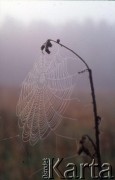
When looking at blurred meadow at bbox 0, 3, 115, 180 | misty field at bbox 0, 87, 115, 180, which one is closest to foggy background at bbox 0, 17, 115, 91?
blurred meadow at bbox 0, 3, 115, 180

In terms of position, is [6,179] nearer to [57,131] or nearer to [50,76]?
[57,131]

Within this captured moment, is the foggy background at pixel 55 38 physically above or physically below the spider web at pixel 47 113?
above

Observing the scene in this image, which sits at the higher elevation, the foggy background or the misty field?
the foggy background

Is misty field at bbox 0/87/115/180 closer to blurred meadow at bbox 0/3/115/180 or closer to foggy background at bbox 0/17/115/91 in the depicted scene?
blurred meadow at bbox 0/3/115/180

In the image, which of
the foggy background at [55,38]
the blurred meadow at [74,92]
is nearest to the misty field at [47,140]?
the blurred meadow at [74,92]

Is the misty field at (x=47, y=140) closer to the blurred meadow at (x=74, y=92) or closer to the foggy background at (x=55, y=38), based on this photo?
the blurred meadow at (x=74, y=92)

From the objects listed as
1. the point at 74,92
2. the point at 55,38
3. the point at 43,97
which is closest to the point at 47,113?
the point at 43,97
